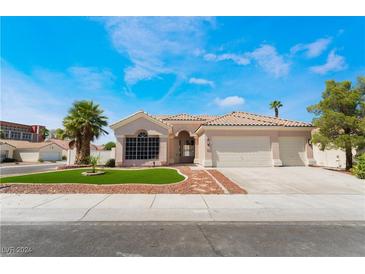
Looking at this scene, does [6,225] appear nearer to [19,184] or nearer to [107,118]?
[19,184]

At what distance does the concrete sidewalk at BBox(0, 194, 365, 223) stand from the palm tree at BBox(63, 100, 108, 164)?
12343mm

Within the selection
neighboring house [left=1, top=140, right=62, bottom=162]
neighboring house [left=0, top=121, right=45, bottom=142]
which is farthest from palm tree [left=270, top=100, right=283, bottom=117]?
neighboring house [left=0, top=121, right=45, bottom=142]

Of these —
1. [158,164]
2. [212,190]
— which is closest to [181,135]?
[158,164]

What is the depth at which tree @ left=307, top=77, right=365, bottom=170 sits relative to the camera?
13.3m

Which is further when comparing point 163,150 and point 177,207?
point 163,150

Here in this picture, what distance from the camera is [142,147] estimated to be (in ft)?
62.3

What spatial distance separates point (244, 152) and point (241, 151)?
11.3 inches

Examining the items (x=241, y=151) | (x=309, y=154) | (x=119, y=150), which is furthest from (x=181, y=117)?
(x=309, y=154)

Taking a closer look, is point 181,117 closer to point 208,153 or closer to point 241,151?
point 208,153

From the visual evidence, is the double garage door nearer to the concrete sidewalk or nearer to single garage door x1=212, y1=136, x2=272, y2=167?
single garage door x1=212, y1=136, x2=272, y2=167

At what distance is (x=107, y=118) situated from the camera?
2114 cm

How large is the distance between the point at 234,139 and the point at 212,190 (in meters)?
9.52

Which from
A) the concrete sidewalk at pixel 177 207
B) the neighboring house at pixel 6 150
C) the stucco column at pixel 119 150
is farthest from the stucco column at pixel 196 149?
the neighboring house at pixel 6 150

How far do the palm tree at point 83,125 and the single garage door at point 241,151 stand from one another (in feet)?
41.1
